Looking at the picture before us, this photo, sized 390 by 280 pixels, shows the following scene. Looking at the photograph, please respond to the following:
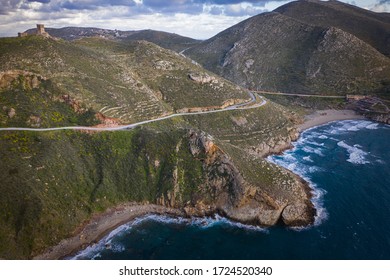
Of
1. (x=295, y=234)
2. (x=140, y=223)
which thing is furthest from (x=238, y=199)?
(x=140, y=223)

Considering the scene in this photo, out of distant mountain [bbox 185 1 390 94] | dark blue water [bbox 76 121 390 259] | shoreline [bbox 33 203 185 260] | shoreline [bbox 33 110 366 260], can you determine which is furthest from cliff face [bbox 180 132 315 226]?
distant mountain [bbox 185 1 390 94]

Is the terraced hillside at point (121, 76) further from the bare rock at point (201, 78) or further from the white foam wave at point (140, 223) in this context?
the white foam wave at point (140, 223)

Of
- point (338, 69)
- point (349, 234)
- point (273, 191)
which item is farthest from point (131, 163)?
point (338, 69)

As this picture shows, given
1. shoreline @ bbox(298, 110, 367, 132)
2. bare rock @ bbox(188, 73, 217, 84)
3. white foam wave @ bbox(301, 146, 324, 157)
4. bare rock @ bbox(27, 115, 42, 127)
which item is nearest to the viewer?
bare rock @ bbox(27, 115, 42, 127)

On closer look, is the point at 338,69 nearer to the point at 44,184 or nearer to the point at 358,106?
the point at 358,106

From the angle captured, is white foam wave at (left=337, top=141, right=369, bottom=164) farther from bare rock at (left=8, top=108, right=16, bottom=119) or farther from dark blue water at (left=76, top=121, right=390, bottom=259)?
bare rock at (left=8, top=108, right=16, bottom=119)

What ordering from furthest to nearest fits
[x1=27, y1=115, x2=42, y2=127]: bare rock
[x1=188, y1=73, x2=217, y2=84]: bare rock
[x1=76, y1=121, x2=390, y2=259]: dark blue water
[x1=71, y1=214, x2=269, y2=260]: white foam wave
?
[x1=188, y1=73, x2=217, y2=84]: bare rock < [x1=27, y1=115, x2=42, y2=127]: bare rock < [x1=71, y1=214, x2=269, y2=260]: white foam wave < [x1=76, y1=121, x2=390, y2=259]: dark blue water

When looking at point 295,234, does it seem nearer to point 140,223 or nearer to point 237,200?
point 237,200
